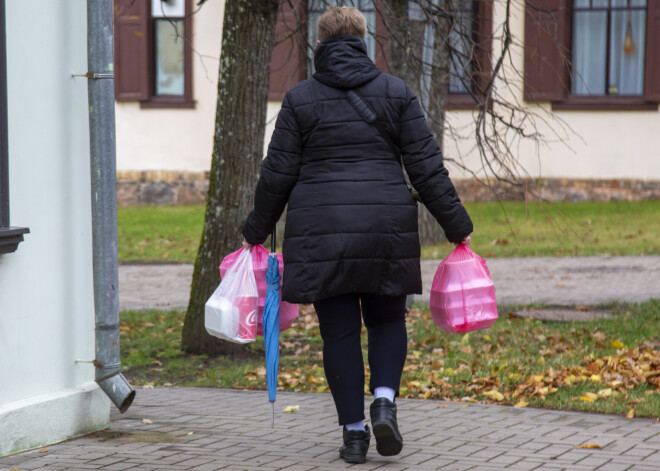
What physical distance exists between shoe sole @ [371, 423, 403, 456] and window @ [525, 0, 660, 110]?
1353cm

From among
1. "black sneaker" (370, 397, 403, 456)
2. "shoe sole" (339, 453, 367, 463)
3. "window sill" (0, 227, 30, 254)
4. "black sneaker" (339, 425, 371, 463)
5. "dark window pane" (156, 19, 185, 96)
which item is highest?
"dark window pane" (156, 19, 185, 96)

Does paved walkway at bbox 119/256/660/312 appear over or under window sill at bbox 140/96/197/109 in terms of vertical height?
under

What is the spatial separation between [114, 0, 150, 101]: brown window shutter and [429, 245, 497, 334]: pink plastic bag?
48.3ft

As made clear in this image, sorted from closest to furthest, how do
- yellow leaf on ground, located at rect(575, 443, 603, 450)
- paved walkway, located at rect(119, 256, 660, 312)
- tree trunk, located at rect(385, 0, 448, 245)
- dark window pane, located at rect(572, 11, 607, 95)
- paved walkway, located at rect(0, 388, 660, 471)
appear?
paved walkway, located at rect(0, 388, 660, 471) → yellow leaf on ground, located at rect(575, 443, 603, 450) → tree trunk, located at rect(385, 0, 448, 245) → paved walkway, located at rect(119, 256, 660, 312) → dark window pane, located at rect(572, 11, 607, 95)

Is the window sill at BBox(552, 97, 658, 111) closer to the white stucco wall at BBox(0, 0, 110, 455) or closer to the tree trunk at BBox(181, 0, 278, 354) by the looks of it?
the tree trunk at BBox(181, 0, 278, 354)

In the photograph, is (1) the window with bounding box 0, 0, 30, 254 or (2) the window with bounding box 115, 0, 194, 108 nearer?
(1) the window with bounding box 0, 0, 30, 254

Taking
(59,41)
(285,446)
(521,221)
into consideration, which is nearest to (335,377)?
(285,446)

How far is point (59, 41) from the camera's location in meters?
4.91

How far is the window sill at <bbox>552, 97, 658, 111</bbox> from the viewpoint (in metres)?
17.3

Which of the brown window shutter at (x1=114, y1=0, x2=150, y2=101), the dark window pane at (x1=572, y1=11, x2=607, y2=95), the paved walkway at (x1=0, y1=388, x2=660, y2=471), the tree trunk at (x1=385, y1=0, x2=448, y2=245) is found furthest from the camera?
the brown window shutter at (x1=114, y1=0, x2=150, y2=101)

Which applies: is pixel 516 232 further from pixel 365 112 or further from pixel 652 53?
pixel 365 112

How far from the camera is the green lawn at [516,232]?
42.9ft

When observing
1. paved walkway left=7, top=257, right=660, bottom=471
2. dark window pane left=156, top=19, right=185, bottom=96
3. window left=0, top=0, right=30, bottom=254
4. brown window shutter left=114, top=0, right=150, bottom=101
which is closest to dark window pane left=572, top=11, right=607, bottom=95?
dark window pane left=156, top=19, right=185, bottom=96

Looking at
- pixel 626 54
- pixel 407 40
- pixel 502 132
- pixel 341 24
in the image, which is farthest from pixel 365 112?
pixel 626 54
